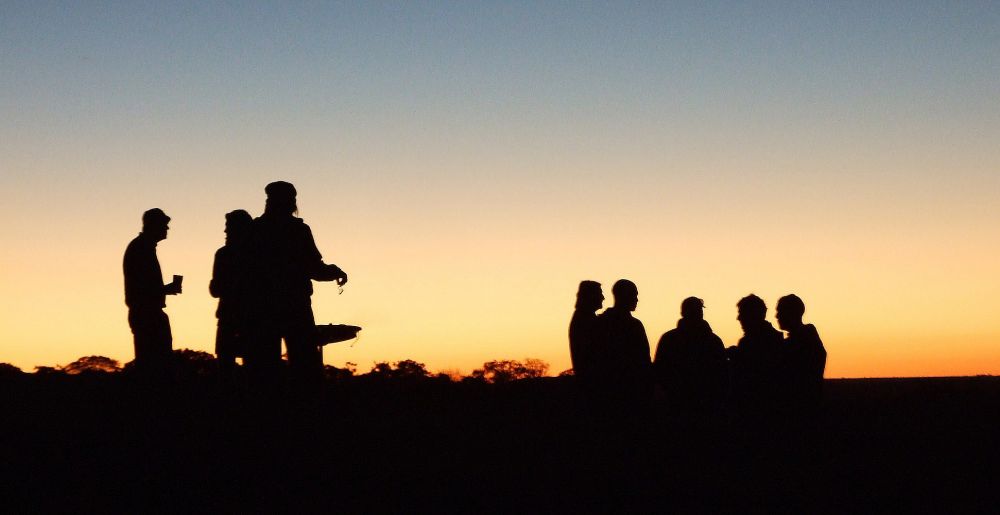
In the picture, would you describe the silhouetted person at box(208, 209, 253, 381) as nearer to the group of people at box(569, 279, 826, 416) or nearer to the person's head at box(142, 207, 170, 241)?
the person's head at box(142, 207, 170, 241)

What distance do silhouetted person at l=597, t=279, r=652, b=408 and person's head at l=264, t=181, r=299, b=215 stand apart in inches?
107

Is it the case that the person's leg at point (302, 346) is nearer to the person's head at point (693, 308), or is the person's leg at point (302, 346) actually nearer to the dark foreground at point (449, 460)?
the dark foreground at point (449, 460)

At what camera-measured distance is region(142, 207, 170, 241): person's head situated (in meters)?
10.9

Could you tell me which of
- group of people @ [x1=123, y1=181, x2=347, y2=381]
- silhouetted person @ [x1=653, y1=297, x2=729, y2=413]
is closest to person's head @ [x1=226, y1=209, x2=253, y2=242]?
group of people @ [x1=123, y1=181, x2=347, y2=381]

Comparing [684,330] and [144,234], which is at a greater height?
[144,234]

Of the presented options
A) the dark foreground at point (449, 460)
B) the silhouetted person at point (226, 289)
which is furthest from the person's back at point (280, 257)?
the silhouetted person at point (226, 289)

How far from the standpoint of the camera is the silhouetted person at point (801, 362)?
905 cm

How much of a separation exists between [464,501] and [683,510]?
1389mm

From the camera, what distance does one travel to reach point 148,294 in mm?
10773

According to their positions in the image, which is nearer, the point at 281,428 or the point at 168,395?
the point at 281,428

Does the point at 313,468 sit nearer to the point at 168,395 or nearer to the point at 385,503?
the point at 385,503

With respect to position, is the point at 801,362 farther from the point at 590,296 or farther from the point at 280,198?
the point at 280,198

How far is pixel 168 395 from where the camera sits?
424 inches

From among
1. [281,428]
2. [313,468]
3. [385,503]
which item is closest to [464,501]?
[385,503]
